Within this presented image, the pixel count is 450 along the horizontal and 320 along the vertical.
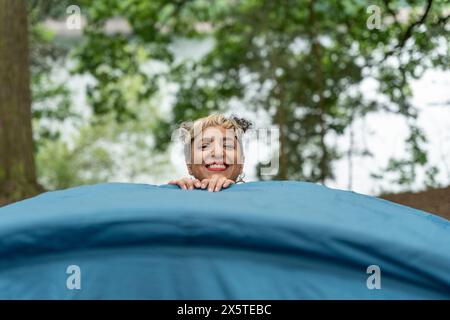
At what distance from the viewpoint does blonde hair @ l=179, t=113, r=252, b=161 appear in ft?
11.8

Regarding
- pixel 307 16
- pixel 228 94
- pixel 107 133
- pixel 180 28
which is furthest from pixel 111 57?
pixel 107 133

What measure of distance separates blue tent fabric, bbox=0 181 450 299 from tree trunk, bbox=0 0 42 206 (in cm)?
400

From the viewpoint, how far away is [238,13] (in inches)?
488

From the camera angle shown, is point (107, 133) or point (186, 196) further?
point (107, 133)

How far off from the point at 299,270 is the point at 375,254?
28 centimetres

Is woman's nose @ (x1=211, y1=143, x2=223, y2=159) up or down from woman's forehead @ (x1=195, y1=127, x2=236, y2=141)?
down

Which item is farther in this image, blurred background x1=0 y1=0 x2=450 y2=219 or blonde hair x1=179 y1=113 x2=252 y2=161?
blurred background x1=0 y1=0 x2=450 y2=219

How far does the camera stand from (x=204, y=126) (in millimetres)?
3576

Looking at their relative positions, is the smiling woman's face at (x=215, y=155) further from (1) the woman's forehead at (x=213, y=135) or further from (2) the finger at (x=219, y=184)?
(2) the finger at (x=219, y=184)

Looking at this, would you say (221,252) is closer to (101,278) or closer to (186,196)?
(186,196)

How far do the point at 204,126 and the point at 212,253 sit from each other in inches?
45.0
